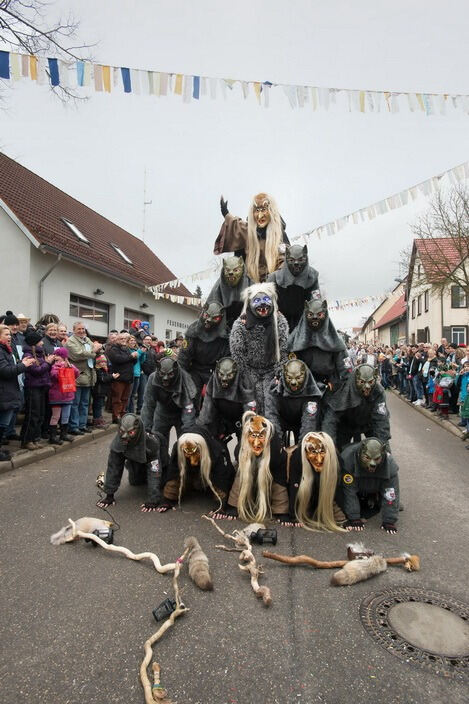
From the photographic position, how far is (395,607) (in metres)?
2.92

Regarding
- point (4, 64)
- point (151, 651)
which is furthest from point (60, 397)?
point (151, 651)

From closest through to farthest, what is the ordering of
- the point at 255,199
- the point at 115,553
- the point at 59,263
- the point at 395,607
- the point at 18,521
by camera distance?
the point at 395,607 < the point at 115,553 < the point at 18,521 < the point at 255,199 < the point at 59,263

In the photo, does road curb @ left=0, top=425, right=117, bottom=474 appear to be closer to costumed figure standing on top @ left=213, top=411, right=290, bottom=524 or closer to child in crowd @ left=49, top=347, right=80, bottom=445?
child in crowd @ left=49, top=347, right=80, bottom=445

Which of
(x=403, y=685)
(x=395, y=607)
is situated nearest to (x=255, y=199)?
(x=395, y=607)

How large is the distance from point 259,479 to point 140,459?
1.24m

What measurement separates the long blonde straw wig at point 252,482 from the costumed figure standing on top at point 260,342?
0.57m

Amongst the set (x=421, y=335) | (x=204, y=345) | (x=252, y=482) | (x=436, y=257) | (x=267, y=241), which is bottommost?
(x=252, y=482)

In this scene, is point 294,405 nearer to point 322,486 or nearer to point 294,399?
point 294,399

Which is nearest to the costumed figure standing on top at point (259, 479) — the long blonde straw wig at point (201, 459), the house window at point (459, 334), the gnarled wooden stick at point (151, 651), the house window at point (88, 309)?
the long blonde straw wig at point (201, 459)

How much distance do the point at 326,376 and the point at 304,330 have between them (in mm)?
611

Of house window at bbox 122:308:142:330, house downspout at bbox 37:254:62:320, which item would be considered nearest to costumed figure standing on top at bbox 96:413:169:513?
house downspout at bbox 37:254:62:320

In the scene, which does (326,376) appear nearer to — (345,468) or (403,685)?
(345,468)

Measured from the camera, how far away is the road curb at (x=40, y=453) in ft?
20.2

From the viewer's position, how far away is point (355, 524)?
4293mm
